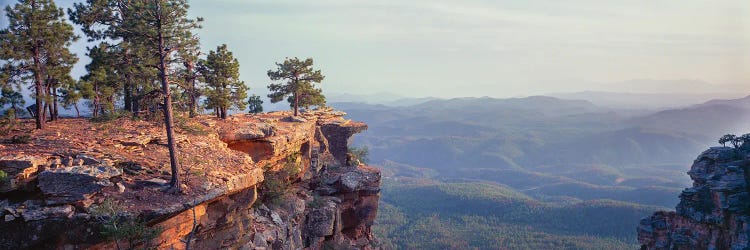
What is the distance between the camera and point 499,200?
185m

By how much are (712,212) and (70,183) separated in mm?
53449

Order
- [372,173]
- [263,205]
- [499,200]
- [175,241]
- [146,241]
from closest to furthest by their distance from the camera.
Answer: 1. [146,241]
2. [175,241]
3. [263,205]
4. [372,173]
5. [499,200]

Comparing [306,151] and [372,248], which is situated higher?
[306,151]

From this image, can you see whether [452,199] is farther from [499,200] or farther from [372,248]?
[372,248]

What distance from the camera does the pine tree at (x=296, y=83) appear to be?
46562 mm

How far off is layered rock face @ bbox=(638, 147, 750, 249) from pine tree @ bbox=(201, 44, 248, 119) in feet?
149

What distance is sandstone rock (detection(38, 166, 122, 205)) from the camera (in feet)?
64.4

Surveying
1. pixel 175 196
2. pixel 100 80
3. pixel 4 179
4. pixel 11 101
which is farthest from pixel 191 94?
pixel 4 179

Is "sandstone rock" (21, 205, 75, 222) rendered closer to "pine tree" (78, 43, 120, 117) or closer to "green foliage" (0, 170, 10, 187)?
"green foliage" (0, 170, 10, 187)

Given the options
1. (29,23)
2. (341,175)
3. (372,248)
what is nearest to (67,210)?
(29,23)

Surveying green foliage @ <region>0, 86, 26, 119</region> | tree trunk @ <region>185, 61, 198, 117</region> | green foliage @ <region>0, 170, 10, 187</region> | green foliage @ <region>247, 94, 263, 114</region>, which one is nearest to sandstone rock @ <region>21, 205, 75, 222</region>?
green foliage @ <region>0, 170, 10, 187</region>

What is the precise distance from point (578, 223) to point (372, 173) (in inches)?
4994

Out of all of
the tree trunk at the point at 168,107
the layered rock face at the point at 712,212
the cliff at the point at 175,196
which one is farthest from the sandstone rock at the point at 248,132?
the layered rock face at the point at 712,212

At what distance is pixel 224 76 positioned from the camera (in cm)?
3912
